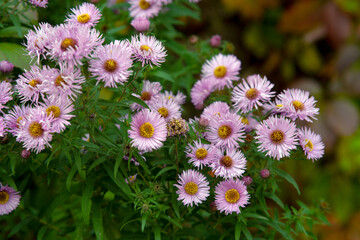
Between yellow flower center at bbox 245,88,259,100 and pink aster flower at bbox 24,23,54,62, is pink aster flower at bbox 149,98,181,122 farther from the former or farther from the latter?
pink aster flower at bbox 24,23,54,62

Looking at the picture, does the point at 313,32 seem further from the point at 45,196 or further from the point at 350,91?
the point at 45,196

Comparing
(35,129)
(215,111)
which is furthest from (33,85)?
(215,111)

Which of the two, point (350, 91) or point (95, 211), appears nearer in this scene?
point (95, 211)

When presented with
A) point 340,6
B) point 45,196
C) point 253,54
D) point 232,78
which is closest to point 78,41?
point 232,78

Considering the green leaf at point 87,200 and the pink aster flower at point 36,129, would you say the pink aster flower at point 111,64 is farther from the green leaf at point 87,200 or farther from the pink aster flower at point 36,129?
the green leaf at point 87,200

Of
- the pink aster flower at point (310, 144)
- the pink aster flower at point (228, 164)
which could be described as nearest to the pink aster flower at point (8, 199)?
the pink aster flower at point (228, 164)

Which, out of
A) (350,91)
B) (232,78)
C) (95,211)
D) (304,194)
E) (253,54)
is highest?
(253,54)

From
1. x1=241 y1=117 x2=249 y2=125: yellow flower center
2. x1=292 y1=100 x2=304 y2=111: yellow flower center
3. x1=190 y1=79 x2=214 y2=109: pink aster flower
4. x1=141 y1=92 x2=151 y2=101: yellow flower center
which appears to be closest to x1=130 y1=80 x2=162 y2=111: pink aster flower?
x1=141 y1=92 x2=151 y2=101: yellow flower center
